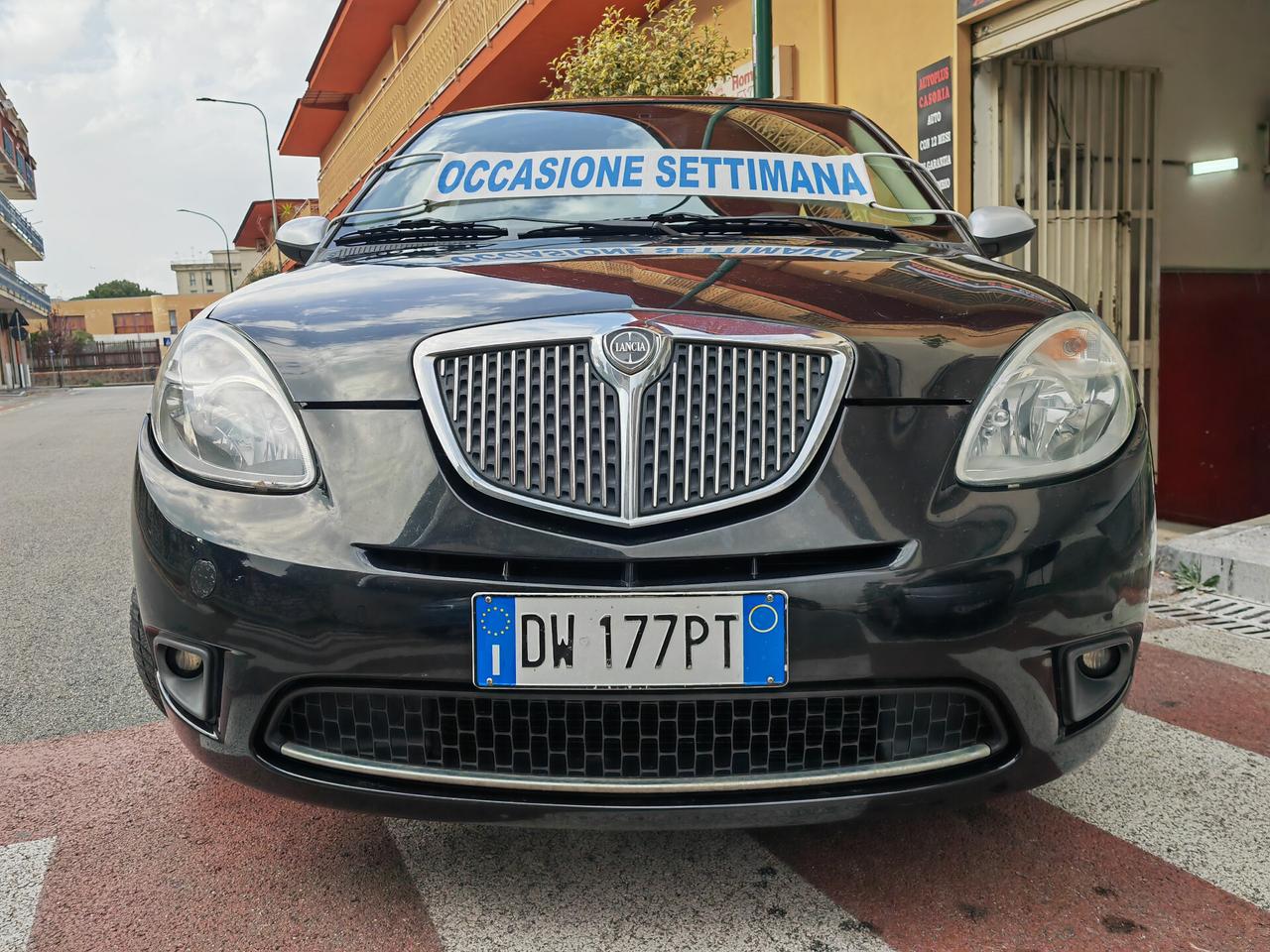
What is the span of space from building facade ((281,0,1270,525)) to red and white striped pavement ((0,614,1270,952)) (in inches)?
174

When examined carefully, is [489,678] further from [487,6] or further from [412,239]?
[487,6]

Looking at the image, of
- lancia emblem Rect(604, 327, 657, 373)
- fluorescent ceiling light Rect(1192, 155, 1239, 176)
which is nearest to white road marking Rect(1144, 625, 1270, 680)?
lancia emblem Rect(604, 327, 657, 373)

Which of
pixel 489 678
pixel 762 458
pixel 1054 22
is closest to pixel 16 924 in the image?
pixel 489 678

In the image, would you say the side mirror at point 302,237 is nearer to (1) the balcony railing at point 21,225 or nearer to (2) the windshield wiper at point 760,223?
(2) the windshield wiper at point 760,223

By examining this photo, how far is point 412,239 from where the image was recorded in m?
2.42

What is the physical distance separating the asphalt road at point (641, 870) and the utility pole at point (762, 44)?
4.81 m

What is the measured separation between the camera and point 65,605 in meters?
3.95

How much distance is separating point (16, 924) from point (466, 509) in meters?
1.01

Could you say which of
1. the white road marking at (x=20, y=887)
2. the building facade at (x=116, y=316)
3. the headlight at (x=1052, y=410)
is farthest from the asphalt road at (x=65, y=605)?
the building facade at (x=116, y=316)

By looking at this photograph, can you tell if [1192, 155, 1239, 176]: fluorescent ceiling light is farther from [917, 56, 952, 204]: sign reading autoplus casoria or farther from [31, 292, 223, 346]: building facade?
[31, 292, 223, 346]: building facade

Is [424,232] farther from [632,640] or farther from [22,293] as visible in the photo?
[22,293]

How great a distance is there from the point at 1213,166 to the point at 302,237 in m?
6.86

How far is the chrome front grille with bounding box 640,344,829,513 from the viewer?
1558 mm

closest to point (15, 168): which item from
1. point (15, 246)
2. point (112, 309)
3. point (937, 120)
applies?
point (15, 246)
